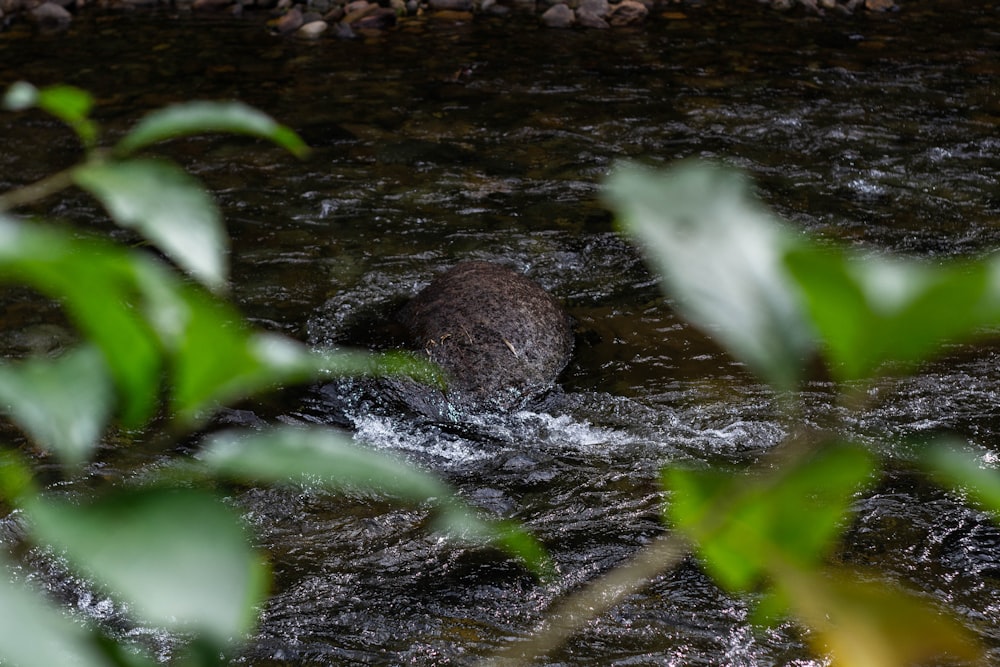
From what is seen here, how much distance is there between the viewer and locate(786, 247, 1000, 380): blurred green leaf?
11.4 inches

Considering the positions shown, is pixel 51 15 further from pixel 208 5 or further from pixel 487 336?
pixel 487 336

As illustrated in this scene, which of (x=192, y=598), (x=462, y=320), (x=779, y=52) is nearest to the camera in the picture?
(x=192, y=598)

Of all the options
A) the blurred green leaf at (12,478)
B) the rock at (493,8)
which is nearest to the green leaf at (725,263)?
the blurred green leaf at (12,478)

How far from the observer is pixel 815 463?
0.34 m

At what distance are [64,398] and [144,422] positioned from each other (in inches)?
1.4

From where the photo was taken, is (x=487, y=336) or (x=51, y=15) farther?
(x=51, y=15)

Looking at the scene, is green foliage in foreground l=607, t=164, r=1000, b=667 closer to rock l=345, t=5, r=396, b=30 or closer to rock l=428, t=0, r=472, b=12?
rock l=345, t=5, r=396, b=30

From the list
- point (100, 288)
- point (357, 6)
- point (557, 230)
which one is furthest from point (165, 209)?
point (357, 6)

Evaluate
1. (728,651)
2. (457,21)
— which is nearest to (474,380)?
(728,651)

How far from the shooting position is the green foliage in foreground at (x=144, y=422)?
30 centimetres

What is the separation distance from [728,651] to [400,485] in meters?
2.93

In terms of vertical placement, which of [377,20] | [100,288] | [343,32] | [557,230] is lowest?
[100,288]

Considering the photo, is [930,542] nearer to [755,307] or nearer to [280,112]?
[755,307]

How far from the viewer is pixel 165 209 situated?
0.40 metres
